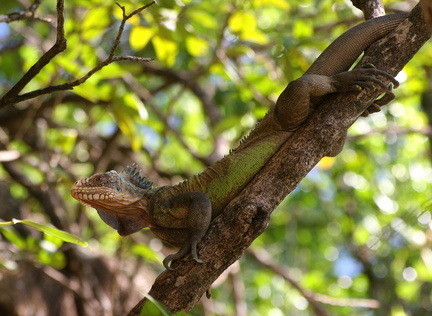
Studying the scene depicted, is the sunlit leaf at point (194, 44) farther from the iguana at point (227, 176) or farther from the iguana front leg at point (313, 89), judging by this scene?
the iguana front leg at point (313, 89)

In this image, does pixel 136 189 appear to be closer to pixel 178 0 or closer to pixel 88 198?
pixel 88 198

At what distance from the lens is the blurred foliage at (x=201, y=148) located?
5043 mm

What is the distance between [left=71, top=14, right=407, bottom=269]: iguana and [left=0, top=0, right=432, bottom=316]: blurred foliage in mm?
781

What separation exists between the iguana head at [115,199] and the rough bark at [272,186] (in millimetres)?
929

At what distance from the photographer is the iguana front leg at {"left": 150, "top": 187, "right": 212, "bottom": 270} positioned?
3.39m

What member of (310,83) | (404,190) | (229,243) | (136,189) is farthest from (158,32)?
(404,190)

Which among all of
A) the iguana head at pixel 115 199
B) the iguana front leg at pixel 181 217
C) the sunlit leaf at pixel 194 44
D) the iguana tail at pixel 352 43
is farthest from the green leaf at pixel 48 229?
the sunlit leaf at pixel 194 44

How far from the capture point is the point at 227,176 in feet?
12.5

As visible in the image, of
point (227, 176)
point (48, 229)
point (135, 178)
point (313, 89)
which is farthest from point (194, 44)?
point (48, 229)

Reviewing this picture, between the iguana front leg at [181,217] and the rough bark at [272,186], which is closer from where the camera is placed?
the rough bark at [272,186]

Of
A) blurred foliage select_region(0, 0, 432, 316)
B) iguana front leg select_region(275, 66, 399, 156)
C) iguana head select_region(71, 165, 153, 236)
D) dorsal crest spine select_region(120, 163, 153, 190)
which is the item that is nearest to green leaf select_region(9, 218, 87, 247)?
blurred foliage select_region(0, 0, 432, 316)

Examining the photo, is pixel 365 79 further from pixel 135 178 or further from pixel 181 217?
pixel 135 178

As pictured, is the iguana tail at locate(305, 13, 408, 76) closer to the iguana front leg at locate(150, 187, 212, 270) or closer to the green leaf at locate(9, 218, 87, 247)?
the iguana front leg at locate(150, 187, 212, 270)

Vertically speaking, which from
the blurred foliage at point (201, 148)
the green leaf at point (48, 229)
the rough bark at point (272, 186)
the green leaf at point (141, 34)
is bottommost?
the blurred foliage at point (201, 148)
